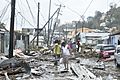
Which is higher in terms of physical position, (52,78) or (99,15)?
(99,15)

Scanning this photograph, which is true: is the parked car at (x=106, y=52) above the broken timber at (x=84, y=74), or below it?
above

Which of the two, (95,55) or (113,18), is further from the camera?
(113,18)

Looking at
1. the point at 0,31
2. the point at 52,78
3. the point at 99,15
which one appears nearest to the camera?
the point at 52,78

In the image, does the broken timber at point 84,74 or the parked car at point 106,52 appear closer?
the broken timber at point 84,74

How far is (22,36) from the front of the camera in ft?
164

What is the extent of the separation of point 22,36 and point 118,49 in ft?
95.0

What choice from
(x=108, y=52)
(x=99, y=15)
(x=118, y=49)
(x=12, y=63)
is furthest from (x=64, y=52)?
(x=99, y=15)

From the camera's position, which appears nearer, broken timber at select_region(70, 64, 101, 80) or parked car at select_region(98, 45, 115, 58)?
broken timber at select_region(70, 64, 101, 80)

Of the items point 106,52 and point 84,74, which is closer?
point 84,74

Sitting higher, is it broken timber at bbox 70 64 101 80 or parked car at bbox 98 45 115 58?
parked car at bbox 98 45 115 58

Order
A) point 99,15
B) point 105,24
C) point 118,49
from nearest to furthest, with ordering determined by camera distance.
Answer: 1. point 118,49
2. point 105,24
3. point 99,15

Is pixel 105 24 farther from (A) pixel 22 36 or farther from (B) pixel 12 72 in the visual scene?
(B) pixel 12 72

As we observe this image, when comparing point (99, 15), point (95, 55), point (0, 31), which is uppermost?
point (99, 15)

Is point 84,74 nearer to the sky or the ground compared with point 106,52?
nearer to the ground
